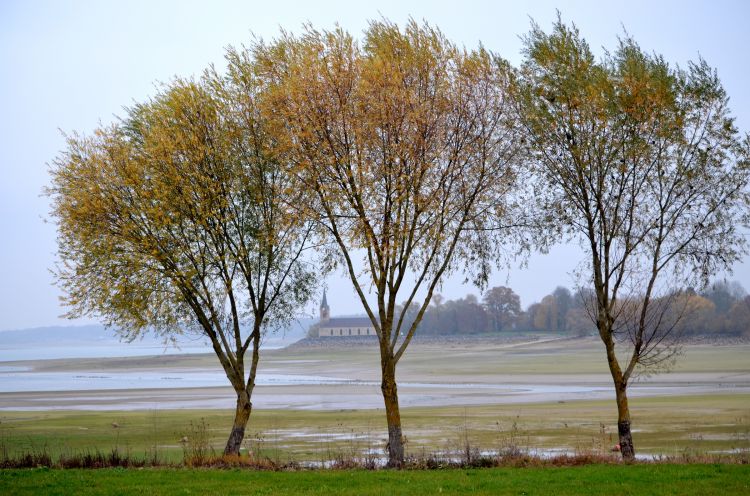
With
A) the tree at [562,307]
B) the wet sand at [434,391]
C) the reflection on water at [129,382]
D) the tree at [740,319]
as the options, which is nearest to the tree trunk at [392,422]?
the wet sand at [434,391]

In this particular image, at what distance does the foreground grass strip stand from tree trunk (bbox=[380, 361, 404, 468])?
5.22 ft

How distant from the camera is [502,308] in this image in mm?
197375

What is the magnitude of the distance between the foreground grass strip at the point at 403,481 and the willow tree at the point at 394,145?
338 centimetres

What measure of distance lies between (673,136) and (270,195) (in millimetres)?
11896

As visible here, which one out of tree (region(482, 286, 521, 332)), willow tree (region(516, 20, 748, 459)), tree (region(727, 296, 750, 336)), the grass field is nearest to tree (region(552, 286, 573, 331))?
tree (region(482, 286, 521, 332))

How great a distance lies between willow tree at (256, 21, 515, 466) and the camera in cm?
2067

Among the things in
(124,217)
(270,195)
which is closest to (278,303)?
(270,195)

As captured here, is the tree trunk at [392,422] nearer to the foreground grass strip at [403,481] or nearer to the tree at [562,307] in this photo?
the foreground grass strip at [403,481]

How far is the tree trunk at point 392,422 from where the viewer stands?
20.4m

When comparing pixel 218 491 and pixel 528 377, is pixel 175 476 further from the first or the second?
pixel 528 377

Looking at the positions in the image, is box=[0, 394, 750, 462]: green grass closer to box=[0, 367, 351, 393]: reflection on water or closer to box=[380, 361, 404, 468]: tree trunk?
box=[380, 361, 404, 468]: tree trunk

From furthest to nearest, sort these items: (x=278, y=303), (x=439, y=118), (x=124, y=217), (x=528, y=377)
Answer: (x=528, y=377)
(x=278, y=303)
(x=124, y=217)
(x=439, y=118)

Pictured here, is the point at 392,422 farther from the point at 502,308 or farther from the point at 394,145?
the point at 502,308

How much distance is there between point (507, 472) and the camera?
17.9m
